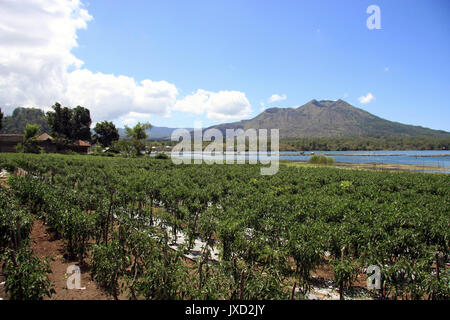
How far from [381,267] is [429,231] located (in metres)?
3.81

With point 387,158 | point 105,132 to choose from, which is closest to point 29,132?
point 105,132

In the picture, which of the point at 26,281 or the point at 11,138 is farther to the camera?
the point at 11,138

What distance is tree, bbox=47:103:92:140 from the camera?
5756 centimetres

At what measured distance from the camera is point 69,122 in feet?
192

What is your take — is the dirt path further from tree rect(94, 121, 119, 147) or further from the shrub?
tree rect(94, 121, 119, 147)

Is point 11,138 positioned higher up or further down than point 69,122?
further down

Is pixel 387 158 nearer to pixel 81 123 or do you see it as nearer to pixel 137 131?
pixel 137 131

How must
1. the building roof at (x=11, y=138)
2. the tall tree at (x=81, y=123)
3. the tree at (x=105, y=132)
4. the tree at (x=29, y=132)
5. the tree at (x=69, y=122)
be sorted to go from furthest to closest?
the tree at (x=105, y=132) → the tall tree at (x=81, y=123) → the tree at (x=69, y=122) → the building roof at (x=11, y=138) → the tree at (x=29, y=132)

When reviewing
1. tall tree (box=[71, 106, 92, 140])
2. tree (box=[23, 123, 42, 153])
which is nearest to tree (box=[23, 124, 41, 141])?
tree (box=[23, 123, 42, 153])

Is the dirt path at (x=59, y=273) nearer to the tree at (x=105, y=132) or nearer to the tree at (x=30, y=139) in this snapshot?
A: the tree at (x=30, y=139)

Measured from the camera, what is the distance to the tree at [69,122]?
189ft

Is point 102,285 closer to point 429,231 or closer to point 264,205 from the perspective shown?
point 264,205

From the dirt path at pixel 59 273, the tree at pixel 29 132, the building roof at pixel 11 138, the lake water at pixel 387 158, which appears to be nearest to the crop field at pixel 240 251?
the dirt path at pixel 59 273

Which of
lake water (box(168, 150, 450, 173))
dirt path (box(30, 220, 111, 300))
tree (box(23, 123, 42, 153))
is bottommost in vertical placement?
dirt path (box(30, 220, 111, 300))
